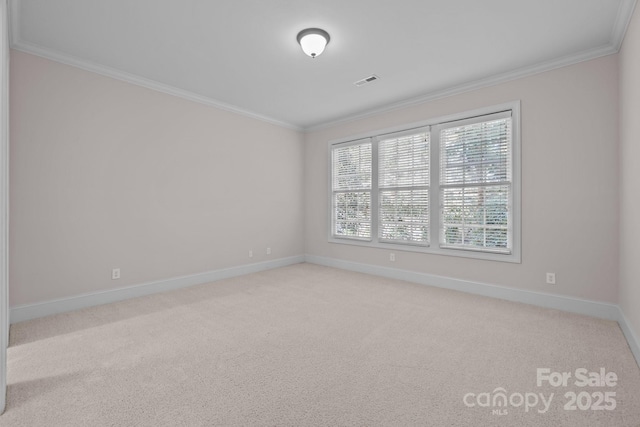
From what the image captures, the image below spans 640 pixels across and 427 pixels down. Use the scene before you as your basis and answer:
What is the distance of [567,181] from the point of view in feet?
10.7

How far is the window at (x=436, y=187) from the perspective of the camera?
370 centimetres

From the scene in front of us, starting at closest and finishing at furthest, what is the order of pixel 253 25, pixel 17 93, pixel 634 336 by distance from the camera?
pixel 634 336
pixel 253 25
pixel 17 93

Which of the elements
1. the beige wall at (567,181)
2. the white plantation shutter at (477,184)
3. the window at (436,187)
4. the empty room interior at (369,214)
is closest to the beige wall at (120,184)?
the empty room interior at (369,214)

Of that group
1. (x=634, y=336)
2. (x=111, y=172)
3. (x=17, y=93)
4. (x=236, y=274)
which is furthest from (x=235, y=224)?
(x=634, y=336)

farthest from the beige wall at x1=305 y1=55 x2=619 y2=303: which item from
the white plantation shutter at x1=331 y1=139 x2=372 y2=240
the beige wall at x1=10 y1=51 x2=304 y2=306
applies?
the beige wall at x1=10 y1=51 x2=304 y2=306

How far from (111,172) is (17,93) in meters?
1.05

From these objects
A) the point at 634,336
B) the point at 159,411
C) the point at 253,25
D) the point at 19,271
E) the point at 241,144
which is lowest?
the point at 159,411

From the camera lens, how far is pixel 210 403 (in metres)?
1.71

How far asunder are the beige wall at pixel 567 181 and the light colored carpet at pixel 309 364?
Answer: 44 centimetres

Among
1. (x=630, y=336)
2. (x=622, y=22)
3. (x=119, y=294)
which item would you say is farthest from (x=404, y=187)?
(x=119, y=294)

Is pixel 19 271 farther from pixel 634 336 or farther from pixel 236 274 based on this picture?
pixel 634 336

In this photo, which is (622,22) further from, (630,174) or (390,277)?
(390,277)

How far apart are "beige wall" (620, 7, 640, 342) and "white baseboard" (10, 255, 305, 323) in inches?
181

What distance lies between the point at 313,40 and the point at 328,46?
303mm
